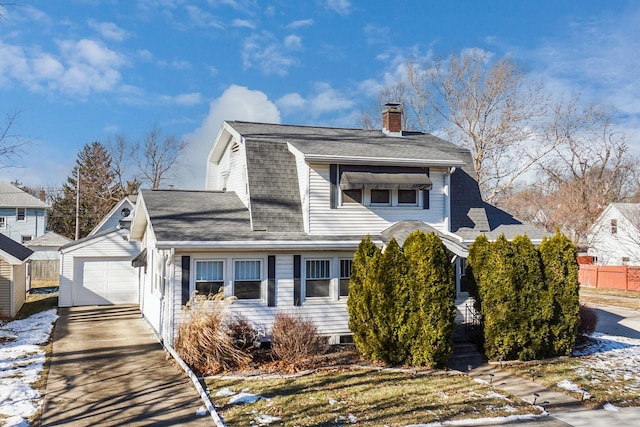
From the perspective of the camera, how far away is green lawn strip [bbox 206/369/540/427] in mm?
7969

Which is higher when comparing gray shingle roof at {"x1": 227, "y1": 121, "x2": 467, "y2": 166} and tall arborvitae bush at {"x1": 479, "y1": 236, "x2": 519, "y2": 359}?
gray shingle roof at {"x1": 227, "y1": 121, "x2": 467, "y2": 166}

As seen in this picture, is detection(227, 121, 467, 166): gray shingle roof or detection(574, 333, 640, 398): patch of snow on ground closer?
detection(574, 333, 640, 398): patch of snow on ground

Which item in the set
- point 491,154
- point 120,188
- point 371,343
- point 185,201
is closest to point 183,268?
point 185,201

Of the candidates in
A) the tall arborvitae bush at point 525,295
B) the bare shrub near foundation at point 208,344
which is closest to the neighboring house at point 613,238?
the tall arborvitae bush at point 525,295

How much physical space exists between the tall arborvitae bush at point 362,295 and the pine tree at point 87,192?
3845cm

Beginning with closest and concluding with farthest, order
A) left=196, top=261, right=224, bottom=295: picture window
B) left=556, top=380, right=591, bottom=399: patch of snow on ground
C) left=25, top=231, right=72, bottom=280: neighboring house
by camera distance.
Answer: left=556, top=380, right=591, bottom=399: patch of snow on ground → left=196, top=261, right=224, bottom=295: picture window → left=25, top=231, right=72, bottom=280: neighboring house

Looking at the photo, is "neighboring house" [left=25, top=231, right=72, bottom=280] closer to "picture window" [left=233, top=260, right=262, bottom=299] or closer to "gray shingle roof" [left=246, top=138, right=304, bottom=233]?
"gray shingle roof" [left=246, top=138, right=304, bottom=233]

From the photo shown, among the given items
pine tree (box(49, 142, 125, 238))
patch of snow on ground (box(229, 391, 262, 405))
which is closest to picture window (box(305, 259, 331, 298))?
patch of snow on ground (box(229, 391, 262, 405))

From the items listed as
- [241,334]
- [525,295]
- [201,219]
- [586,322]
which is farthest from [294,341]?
[586,322]

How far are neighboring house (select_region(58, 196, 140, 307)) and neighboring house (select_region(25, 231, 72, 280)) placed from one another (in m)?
7.21

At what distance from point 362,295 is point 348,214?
2.78 m

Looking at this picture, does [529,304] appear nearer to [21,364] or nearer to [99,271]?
[21,364]

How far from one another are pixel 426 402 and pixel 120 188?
40.2 metres

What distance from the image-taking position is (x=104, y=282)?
21.4m
